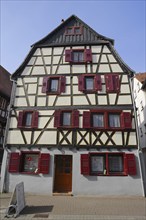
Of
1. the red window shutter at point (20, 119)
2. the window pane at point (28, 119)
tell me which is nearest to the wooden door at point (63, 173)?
the window pane at point (28, 119)

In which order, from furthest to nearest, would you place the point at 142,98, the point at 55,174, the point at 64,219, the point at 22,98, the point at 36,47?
the point at 142,98 → the point at 36,47 → the point at 22,98 → the point at 55,174 → the point at 64,219

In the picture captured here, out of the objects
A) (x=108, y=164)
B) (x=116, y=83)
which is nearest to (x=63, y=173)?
(x=108, y=164)

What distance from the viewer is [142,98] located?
21078 millimetres

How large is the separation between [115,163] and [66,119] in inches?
172

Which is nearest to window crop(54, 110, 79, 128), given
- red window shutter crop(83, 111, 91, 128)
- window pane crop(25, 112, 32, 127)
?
red window shutter crop(83, 111, 91, 128)

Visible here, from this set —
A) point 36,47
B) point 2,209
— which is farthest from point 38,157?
point 36,47

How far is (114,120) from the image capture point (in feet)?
39.7

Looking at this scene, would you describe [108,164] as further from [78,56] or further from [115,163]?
[78,56]

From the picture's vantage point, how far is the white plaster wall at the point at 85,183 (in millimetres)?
10578

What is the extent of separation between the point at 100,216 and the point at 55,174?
5.32 m

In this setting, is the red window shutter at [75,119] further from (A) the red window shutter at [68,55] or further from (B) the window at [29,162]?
(A) the red window shutter at [68,55]

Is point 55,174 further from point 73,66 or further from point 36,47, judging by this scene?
point 36,47

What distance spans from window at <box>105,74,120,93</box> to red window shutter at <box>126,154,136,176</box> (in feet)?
15.2

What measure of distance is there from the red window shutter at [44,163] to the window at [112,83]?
6.32m
